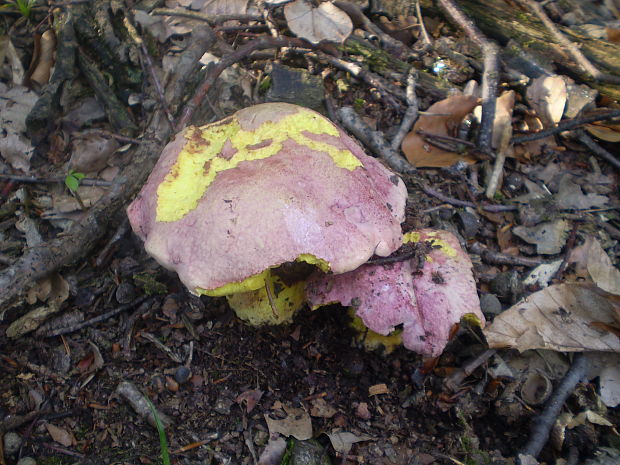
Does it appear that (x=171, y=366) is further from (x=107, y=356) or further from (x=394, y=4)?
(x=394, y=4)

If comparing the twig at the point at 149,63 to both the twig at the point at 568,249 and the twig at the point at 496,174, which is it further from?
the twig at the point at 568,249

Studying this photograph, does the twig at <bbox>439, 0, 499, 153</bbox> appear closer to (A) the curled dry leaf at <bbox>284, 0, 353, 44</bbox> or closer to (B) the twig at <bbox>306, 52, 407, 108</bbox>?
(B) the twig at <bbox>306, 52, 407, 108</bbox>

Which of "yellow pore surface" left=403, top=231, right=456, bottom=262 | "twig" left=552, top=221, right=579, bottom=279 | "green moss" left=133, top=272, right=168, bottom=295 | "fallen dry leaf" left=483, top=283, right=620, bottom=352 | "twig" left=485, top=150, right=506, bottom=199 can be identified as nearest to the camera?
"yellow pore surface" left=403, top=231, right=456, bottom=262

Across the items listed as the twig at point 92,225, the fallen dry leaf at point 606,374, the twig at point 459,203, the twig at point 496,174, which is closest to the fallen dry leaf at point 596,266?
the fallen dry leaf at point 606,374

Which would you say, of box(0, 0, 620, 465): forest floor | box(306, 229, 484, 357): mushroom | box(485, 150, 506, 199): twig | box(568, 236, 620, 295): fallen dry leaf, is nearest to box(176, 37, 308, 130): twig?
box(0, 0, 620, 465): forest floor

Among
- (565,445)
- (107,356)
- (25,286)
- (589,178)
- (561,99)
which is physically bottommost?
(565,445)

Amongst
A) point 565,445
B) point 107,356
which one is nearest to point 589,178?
point 565,445
